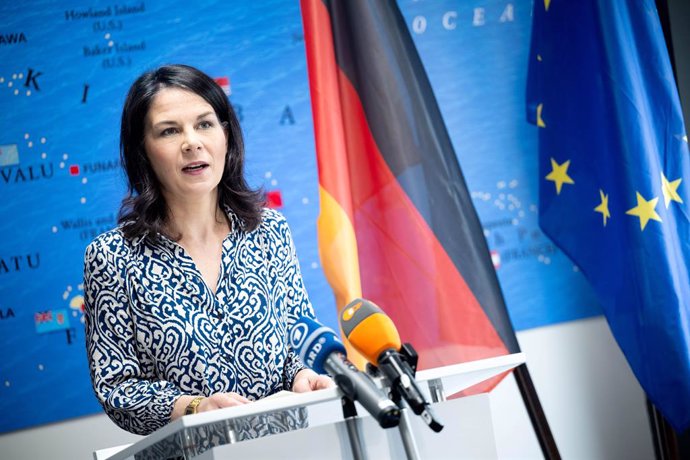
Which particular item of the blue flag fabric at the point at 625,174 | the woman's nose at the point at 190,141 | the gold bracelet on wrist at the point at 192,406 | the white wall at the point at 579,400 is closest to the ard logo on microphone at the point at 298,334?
the gold bracelet on wrist at the point at 192,406

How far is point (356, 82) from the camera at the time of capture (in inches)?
111

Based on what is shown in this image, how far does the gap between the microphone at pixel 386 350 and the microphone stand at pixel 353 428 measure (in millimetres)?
69

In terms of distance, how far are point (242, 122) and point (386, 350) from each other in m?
2.04

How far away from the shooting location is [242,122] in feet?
10.1

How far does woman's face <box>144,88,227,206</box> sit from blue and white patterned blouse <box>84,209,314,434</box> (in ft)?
0.43

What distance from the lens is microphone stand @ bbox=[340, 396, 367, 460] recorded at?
1.17 meters

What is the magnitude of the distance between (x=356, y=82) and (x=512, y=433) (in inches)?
61.1

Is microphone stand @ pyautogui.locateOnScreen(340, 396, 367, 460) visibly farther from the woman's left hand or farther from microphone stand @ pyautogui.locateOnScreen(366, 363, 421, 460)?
the woman's left hand

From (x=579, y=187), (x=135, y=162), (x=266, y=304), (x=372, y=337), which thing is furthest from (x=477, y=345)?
(x=372, y=337)

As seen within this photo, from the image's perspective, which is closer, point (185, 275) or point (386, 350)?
point (386, 350)

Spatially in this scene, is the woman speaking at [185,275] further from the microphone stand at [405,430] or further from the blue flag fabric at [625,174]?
the blue flag fabric at [625,174]

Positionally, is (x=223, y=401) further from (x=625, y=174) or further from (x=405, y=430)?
(x=625, y=174)

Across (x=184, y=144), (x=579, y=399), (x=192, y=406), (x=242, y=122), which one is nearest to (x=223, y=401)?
(x=192, y=406)

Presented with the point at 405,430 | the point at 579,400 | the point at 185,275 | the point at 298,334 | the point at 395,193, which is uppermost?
the point at 395,193
